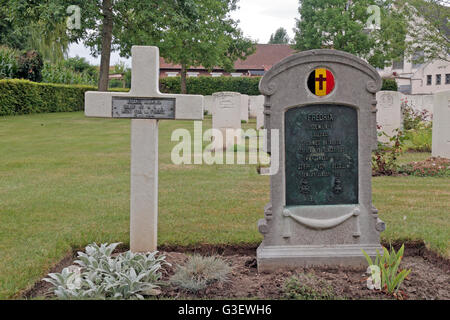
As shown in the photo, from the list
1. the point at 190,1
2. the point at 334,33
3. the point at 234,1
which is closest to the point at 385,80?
the point at 334,33

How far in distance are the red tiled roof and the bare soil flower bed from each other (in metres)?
47.6

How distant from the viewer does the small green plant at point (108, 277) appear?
3.44 metres

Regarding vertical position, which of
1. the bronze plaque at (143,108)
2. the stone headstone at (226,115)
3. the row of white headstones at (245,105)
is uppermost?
the row of white headstones at (245,105)

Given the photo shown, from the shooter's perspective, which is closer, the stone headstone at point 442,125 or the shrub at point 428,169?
the shrub at point 428,169

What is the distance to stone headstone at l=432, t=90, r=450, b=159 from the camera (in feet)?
33.5

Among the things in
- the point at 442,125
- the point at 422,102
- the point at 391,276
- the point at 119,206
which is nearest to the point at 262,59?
the point at 422,102

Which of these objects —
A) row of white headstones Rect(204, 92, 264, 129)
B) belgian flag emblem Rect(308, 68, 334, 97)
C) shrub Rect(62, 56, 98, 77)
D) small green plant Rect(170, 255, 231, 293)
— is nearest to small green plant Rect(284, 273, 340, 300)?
small green plant Rect(170, 255, 231, 293)

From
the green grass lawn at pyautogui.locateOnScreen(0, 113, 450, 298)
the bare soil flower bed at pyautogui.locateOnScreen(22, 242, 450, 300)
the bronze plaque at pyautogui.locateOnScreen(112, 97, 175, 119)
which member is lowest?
the bare soil flower bed at pyautogui.locateOnScreen(22, 242, 450, 300)

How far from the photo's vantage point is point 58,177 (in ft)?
27.9

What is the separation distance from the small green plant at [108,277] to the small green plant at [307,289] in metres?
1.05

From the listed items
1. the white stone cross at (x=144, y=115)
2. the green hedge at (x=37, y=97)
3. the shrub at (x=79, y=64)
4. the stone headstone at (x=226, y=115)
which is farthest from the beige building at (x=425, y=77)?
the white stone cross at (x=144, y=115)

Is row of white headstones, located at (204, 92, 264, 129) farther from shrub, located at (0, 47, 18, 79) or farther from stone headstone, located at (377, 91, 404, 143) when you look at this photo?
shrub, located at (0, 47, 18, 79)

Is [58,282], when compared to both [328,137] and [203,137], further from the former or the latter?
[203,137]

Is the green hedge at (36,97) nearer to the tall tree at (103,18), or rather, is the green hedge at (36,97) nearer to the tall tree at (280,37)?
the tall tree at (103,18)
